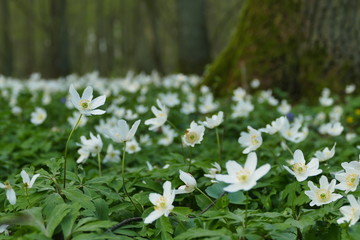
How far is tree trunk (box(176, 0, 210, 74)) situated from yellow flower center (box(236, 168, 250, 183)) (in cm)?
769

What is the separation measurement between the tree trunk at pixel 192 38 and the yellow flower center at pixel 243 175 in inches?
303

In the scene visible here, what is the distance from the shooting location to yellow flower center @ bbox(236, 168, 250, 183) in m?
1.43

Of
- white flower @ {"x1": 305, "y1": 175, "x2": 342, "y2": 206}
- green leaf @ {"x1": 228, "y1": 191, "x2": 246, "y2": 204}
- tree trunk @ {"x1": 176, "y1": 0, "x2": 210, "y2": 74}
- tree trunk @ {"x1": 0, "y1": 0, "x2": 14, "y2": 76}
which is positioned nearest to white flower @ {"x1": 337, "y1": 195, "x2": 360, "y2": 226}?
white flower @ {"x1": 305, "y1": 175, "x2": 342, "y2": 206}

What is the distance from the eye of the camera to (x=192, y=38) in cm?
920

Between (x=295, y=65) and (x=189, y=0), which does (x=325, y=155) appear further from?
(x=189, y=0)

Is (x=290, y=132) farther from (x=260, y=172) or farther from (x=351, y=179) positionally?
(x=260, y=172)

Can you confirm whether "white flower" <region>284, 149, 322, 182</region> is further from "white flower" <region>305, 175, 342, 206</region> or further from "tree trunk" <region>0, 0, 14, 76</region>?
"tree trunk" <region>0, 0, 14, 76</region>

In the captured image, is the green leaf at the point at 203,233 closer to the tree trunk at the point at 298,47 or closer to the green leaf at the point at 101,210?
the green leaf at the point at 101,210

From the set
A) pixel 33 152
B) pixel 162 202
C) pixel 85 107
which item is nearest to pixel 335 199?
pixel 162 202

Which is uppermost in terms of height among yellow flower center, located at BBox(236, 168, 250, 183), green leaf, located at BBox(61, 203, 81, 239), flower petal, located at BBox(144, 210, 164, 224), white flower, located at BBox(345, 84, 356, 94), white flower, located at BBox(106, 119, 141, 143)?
white flower, located at BBox(106, 119, 141, 143)

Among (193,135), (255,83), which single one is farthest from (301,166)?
(255,83)

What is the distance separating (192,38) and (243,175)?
799cm

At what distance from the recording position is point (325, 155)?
2.10m

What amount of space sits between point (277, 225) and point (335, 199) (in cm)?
35
